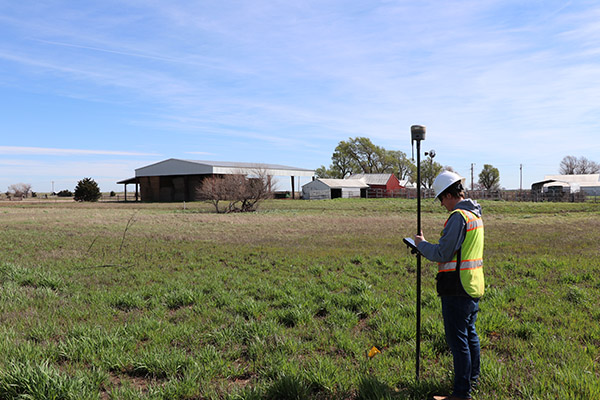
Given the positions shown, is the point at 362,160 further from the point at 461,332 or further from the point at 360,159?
the point at 461,332

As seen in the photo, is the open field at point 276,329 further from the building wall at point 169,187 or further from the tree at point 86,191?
the tree at point 86,191

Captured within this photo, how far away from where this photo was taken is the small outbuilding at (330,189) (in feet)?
221

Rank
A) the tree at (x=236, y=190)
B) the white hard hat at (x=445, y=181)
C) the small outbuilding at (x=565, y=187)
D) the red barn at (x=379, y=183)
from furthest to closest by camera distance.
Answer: the red barn at (x=379, y=183) → the small outbuilding at (x=565, y=187) → the tree at (x=236, y=190) → the white hard hat at (x=445, y=181)

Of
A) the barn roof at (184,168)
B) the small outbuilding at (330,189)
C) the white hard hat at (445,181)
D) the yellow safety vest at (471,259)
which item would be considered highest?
the barn roof at (184,168)

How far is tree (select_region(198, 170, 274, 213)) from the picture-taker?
122 ft

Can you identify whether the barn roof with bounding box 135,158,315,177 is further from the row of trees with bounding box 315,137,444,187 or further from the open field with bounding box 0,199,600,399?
the open field with bounding box 0,199,600,399

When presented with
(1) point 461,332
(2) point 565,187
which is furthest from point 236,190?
(2) point 565,187

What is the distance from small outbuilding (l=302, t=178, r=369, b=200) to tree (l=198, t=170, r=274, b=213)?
92.3 ft

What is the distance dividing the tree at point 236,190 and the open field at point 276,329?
1039 inches

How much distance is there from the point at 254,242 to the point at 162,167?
50621 mm

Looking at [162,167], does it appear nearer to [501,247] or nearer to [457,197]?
[501,247]

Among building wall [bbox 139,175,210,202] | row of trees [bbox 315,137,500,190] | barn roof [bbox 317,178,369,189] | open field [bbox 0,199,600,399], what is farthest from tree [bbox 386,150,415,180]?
open field [bbox 0,199,600,399]

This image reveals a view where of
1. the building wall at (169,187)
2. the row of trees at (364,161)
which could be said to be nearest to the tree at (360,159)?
the row of trees at (364,161)

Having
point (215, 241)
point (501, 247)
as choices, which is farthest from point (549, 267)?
point (215, 241)
